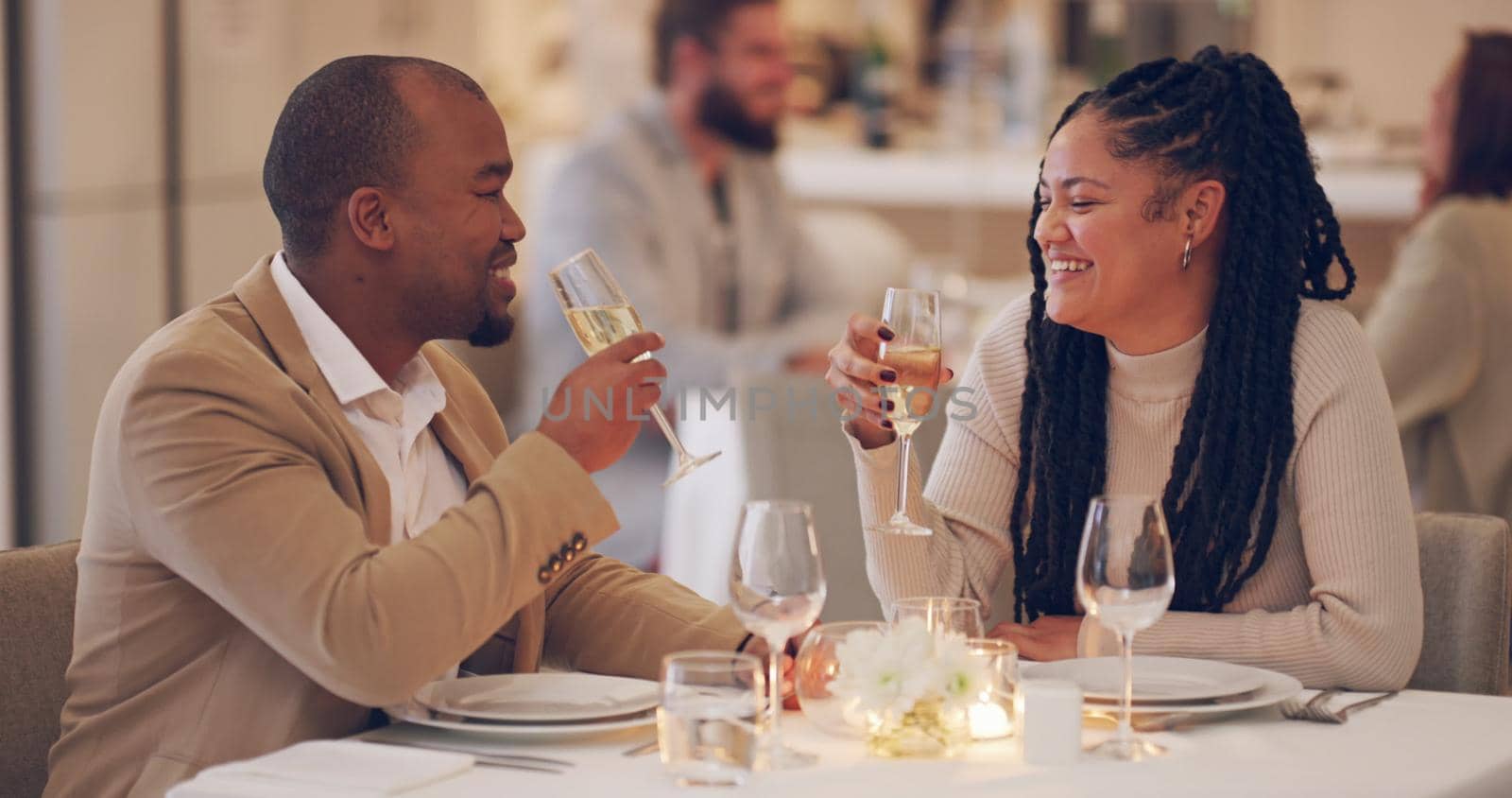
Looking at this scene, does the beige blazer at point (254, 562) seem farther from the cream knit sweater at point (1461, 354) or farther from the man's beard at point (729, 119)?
the man's beard at point (729, 119)

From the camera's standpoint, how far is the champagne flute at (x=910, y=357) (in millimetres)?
1616

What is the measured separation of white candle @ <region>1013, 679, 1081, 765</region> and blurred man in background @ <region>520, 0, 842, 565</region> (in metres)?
2.53

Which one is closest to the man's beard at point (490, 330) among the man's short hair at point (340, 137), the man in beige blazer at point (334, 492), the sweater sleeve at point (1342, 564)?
the man in beige blazer at point (334, 492)

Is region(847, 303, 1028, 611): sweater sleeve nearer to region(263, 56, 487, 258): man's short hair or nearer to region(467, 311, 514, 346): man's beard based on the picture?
region(467, 311, 514, 346): man's beard

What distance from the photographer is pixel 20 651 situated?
1511mm

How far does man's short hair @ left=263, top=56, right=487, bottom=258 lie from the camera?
1463 millimetres

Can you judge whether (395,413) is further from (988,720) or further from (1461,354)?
(1461,354)

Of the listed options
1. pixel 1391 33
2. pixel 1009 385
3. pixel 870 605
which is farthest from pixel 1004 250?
pixel 1009 385

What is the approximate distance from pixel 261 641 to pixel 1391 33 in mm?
5237

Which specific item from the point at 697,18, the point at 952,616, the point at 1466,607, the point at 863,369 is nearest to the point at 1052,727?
the point at 952,616

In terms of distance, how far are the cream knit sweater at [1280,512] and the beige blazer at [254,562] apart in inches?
20.2

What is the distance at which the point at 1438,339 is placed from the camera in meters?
3.04

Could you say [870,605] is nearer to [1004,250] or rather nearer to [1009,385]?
[1009,385]

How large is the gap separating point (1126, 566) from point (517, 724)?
47 cm
